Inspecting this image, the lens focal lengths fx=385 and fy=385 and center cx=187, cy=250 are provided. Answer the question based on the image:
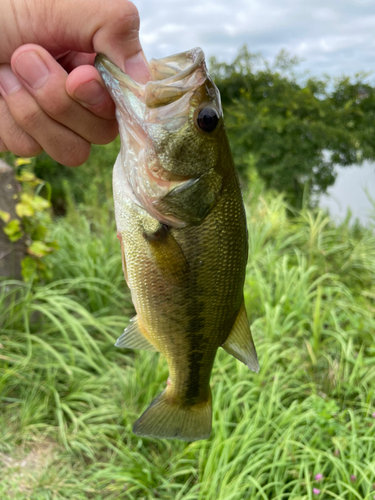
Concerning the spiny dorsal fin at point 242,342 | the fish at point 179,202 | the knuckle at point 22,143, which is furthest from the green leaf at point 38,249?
the spiny dorsal fin at point 242,342

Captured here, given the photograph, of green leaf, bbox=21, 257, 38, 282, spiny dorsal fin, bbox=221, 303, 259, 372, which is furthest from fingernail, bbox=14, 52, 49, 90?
green leaf, bbox=21, 257, 38, 282

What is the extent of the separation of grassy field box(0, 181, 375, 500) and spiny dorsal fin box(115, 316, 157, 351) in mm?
1163

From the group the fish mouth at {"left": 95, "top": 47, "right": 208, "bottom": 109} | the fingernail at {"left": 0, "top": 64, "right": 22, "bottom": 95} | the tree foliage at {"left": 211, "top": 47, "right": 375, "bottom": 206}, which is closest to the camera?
the fish mouth at {"left": 95, "top": 47, "right": 208, "bottom": 109}

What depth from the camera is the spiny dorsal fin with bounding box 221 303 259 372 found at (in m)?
1.24

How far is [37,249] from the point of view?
11.1 ft

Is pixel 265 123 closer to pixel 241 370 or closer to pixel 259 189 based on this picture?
pixel 259 189

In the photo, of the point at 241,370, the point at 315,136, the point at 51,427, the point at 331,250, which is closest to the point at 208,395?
the point at 241,370

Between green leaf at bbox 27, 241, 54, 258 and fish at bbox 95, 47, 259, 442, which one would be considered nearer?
fish at bbox 95, 47, 259, 442

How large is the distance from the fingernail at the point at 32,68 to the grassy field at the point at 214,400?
1.50 metres

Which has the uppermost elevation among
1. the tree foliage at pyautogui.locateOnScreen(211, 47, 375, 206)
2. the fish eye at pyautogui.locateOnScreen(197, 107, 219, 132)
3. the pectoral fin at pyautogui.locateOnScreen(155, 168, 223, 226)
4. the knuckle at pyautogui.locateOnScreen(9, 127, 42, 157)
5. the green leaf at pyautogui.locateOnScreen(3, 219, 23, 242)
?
the tree foliage at pyautogui.locateOnScreen(211, 47, 375, 206)

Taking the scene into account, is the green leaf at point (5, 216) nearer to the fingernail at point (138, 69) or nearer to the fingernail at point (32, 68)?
the fingernail at point (32, 68)

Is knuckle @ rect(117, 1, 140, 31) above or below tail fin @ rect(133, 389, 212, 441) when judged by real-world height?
above

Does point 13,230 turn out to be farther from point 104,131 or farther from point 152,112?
point 152,112

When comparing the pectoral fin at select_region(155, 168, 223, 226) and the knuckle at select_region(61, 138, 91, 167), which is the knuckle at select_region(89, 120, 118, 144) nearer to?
the knuckle at select_region(61, 138, 91, 167)
